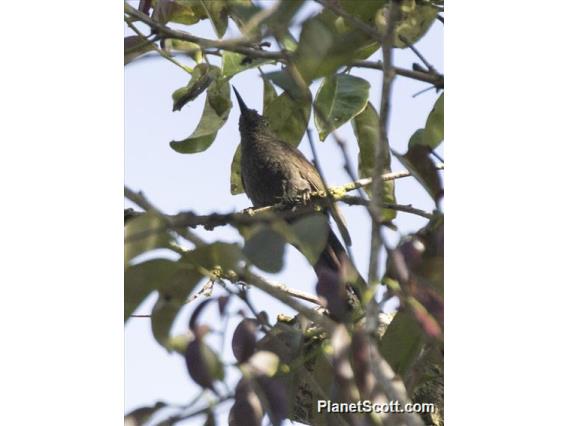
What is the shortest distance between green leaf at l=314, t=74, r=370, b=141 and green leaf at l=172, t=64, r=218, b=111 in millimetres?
251

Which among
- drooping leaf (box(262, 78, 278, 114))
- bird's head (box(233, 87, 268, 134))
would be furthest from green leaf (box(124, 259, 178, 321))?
bird's head (box(233, 87, 268, 134))

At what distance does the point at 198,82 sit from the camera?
167 centimetres

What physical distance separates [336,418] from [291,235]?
0.34 m

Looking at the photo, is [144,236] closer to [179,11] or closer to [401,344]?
[401,344]

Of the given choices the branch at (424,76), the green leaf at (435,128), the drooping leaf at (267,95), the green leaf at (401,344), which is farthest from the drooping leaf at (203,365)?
the drooping leaf at (267,95)

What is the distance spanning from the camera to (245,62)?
1.36 metres

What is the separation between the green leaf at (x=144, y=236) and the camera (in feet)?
3.41

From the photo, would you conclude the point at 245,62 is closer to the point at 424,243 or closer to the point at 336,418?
the point at 424,243

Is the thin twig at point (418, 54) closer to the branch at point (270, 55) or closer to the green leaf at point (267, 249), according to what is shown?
the branch at point (270, 55)

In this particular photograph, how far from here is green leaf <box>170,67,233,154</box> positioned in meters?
1.67

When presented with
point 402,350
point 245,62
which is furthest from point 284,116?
point 402,350

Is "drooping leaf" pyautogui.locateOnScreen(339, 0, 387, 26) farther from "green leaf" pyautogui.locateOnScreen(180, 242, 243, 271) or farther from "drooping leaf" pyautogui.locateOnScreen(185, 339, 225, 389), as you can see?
"drooping leaf" pyautogui.locateOnScreen(185, 339, 225, 389)

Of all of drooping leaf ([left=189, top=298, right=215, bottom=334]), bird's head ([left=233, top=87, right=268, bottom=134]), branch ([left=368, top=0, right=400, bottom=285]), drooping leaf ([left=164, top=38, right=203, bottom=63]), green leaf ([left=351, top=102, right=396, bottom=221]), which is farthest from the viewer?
bird's head ([left=233, top=87, right=268, bottom=134])

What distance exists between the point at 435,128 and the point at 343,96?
7.2 inches
